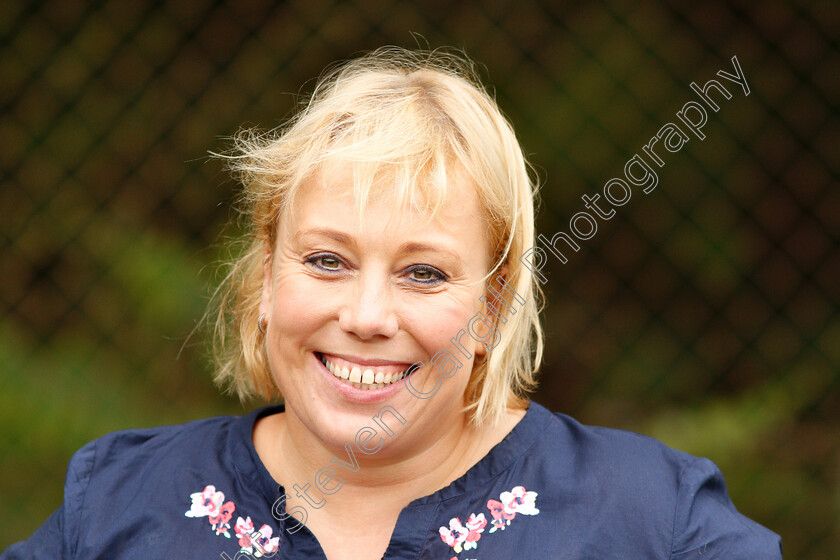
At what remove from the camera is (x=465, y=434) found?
6.22 feet

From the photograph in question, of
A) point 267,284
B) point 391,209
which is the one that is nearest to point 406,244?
point 391,209

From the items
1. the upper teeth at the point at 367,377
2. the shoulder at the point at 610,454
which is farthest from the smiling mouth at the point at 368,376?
the shoulder at the point at 610,454

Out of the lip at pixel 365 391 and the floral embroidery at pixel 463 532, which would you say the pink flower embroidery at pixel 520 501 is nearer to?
the floral embroidery at pixel 463 532

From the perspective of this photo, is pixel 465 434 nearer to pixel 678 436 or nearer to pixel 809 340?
pixel 678 436

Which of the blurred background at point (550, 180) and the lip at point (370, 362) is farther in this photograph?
the blurred background at point (550, 180)

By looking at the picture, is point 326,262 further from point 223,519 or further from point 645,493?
point 645,493

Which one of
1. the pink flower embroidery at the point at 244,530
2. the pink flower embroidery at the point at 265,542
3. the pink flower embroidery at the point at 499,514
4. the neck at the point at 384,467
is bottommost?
the pink flower embroidery at the point at 244,530

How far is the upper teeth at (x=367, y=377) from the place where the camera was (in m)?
1.70

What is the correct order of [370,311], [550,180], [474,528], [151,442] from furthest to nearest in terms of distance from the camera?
1. [550,180]
2. [151,442]
3. [474,528]
4. [370,311]

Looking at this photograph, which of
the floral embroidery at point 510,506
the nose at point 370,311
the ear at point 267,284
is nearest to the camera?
the nose at point 370,311

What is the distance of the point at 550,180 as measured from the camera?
3.73m

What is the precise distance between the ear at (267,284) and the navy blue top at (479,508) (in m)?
0.27

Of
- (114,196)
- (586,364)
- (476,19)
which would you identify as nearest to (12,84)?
(114,196)

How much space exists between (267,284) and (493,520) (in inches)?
26.9
